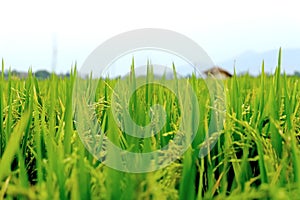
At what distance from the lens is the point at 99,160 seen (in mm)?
723

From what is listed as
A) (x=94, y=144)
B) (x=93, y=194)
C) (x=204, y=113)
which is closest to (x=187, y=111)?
(x=204, y=113)

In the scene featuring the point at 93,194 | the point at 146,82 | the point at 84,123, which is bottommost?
the point at 93,194

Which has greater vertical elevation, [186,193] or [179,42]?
[179,42]

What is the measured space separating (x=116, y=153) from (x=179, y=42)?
462 mm

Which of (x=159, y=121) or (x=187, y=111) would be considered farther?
(x=159, y=121)

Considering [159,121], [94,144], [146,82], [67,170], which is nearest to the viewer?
[67,170]

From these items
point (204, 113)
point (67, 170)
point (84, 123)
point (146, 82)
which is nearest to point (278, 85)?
point (204, 113)

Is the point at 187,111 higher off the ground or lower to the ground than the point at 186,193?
higher

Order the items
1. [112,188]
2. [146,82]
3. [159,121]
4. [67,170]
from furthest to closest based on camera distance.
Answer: [146,82]
[159,121]
[67,170]
[112,188]

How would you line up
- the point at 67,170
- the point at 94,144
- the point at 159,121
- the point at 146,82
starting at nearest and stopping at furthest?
the point at 67,170
the point at 94,144
the point at 159,121
the point at 146,82

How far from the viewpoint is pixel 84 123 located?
909mm

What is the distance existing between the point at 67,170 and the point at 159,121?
32 centimetres

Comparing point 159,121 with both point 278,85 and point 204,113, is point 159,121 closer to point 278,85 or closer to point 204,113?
point 204,113

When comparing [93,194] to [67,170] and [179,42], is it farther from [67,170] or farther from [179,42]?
[179,42]
